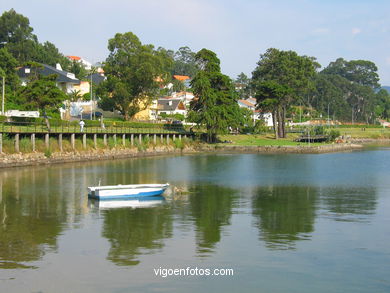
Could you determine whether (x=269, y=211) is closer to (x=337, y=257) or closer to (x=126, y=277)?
(x=337, y=257)

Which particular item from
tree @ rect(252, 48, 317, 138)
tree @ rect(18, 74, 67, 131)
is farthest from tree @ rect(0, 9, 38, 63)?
tree @ rect(18, 74, 67, 131)

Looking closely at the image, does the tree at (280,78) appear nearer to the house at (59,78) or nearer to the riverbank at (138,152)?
the riverbank at (138,152)

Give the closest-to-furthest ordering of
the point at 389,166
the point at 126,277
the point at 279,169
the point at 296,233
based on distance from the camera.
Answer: the point at 126,277
the point at 296,233
the point at 279,169
the point at 389,166

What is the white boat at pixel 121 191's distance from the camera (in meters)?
40.4

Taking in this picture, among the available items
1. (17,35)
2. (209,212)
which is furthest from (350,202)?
(17,35)

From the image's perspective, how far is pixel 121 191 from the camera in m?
40.7

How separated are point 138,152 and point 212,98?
18.5 metres

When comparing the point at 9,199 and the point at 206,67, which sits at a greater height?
the point at 206,67

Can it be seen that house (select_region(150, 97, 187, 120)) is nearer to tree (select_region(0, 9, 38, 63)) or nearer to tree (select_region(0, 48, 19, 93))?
tree (select_region(0, 9, 38, 63))

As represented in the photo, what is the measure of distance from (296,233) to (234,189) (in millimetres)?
19048

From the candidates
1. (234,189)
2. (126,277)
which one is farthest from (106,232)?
(234,189)

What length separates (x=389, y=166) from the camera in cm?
7350

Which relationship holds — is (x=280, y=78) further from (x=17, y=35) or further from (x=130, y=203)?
(x=130, y=203)

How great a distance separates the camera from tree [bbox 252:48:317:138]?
383 feet
